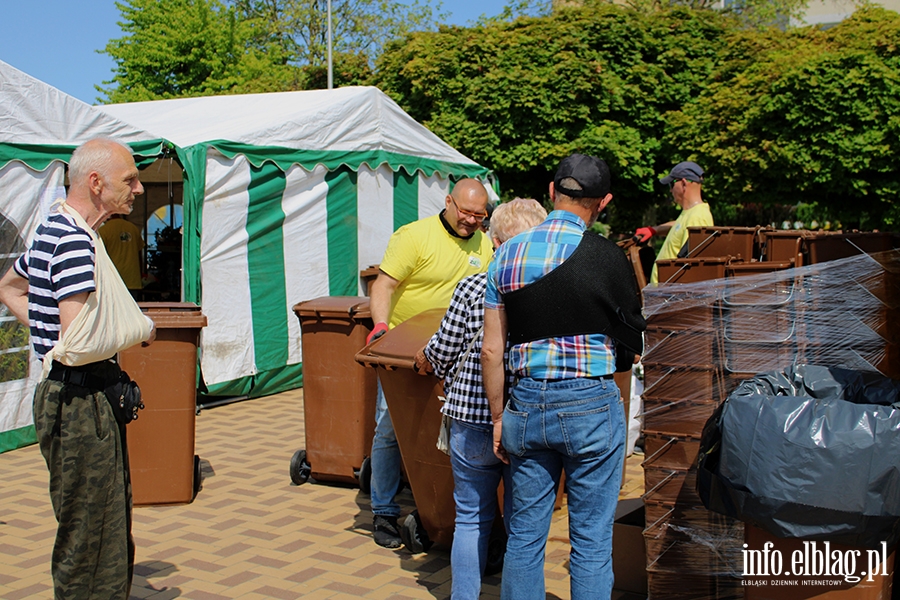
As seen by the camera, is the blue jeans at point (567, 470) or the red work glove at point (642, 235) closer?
the blue jeans at point (567, 470)

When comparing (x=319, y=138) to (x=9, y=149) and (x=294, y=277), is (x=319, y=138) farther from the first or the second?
(x=9, y=149)

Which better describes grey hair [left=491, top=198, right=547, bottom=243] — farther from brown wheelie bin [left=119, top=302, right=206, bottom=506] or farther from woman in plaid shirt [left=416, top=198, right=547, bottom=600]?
brown wheelie bin [left=119, top=302, right=206, bottom=506]

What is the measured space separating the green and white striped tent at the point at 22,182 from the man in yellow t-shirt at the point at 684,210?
4.45 metres

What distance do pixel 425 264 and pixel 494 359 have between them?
171 centimetres

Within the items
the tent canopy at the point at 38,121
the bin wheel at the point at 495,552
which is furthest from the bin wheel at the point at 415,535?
the tent canopy at the point at 38,121

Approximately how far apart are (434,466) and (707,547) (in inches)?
53.5

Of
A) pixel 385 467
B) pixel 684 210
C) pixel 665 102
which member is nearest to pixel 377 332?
pixel 385 467

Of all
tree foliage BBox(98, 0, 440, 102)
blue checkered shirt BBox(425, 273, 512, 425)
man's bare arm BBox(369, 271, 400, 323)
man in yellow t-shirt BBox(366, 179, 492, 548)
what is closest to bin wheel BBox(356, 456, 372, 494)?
man in yellow t-shirt BBox(366, 179, 492, 548)

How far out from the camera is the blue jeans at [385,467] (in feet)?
15.3

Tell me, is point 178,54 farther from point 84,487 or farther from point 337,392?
point 84,487

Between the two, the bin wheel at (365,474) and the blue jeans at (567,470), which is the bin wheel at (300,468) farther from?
the blue jeans at (567,470)

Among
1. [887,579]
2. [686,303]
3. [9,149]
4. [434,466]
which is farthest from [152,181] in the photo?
[887,579]

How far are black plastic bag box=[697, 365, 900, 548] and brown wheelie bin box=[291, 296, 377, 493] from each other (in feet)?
9.68

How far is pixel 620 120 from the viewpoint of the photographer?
55.7 feet
